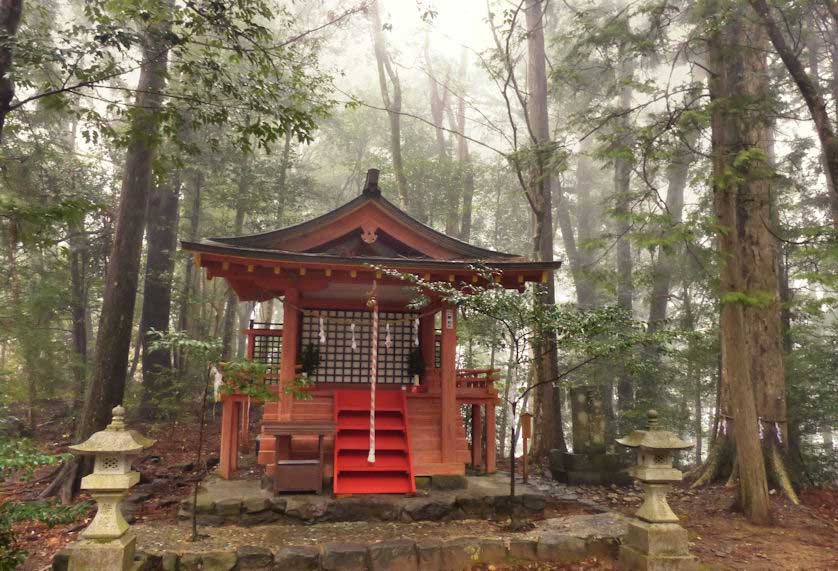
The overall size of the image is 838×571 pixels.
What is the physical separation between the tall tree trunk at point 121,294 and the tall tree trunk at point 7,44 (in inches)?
73.5

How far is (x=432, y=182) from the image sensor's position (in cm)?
1950

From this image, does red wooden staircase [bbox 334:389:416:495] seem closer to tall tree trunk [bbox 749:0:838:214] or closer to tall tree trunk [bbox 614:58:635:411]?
tall tree trunk [bbox 614:58:635:411]

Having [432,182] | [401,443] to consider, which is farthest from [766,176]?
[432,182]

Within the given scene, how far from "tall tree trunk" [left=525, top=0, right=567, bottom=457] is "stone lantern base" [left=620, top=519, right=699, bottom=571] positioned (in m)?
3.88

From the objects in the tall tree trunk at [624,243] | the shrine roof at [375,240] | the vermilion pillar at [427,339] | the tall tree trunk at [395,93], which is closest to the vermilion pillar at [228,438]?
the shrine roof at [375,240]

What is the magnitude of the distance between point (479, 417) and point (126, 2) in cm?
839

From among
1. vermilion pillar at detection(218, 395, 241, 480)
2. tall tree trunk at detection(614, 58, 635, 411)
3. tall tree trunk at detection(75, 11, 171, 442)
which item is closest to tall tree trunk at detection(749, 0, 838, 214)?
tall tree trunk at detection(614, 58, 635, 411)

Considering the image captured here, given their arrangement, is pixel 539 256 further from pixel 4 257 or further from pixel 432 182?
pixel 4 257

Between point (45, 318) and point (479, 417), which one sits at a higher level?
point (45, 318)

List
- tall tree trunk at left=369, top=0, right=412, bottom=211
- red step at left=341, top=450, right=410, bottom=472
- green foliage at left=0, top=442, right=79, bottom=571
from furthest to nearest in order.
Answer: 1. tall tree trunk at left=369, top=0, right=412, bottom=211
2. red step at left=341, top=450, right=410, bottom=472
3. green foliage at left=0, top=442, right=79, bottom=571

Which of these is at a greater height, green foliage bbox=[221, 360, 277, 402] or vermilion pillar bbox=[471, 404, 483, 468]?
green foliage bbox=[221, 360, 277, 402]

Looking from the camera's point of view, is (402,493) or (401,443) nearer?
(402,493)

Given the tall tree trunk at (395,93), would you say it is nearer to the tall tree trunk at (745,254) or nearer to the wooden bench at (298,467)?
the tall tree trunk at (745,254)

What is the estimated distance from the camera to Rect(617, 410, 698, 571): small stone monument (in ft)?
17.5
